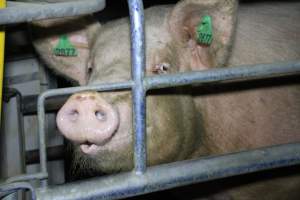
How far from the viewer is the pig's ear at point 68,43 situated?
2275 mm

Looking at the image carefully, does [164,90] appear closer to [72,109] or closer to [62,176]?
[72,109]

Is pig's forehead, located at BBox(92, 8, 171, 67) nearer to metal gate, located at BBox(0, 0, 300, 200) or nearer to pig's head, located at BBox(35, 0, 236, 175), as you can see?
pig's head, located at BBox(35, 0, 236, 175)

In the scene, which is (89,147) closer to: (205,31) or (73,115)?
(73,115)

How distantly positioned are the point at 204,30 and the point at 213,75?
741 millimetres

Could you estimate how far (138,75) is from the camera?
117cm

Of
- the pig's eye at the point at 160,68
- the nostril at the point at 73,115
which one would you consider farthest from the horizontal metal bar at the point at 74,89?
the pig's eye at the point at 160,68

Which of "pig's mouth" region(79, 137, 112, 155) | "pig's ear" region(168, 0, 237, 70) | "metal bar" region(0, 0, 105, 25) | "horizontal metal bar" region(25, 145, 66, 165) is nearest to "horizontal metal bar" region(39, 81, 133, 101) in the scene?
"metal bar" region(0, 0, 105, 25)

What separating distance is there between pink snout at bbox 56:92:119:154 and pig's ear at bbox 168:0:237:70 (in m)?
0.66

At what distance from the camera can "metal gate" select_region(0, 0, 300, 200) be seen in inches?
45.4

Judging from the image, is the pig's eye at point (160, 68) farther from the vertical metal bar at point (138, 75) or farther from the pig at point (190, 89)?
the vertical metal bar at point (138, 75)

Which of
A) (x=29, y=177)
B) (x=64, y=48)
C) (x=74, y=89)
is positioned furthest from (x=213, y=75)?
(x=64, y=48)

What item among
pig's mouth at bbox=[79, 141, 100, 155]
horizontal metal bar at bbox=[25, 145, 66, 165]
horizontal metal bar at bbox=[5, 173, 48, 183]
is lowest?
horizontal metal bar at bbox=[25, 145, 66, 165]

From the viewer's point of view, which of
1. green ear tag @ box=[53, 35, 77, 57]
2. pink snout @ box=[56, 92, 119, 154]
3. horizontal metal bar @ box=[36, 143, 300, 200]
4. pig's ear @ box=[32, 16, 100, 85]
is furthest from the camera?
green ear tag @ box=[53, 35, 77, 57]

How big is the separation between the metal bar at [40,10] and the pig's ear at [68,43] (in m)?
0.83
